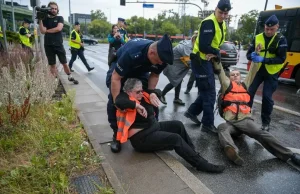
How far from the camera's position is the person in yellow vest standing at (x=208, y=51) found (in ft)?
11.9

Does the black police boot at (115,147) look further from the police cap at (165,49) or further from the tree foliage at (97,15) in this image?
the tree foliage at (97,15)

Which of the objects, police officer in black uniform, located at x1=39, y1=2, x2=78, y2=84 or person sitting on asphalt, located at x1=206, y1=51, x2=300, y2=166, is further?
police officer in black uniform, located at x1=39, y1=2, x2=78, y2=84

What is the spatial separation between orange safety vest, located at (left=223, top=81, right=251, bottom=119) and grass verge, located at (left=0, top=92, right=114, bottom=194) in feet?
6.59

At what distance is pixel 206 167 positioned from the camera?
2.81m

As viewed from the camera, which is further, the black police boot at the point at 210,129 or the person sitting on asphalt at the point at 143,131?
the black police boot at the point at 210,129

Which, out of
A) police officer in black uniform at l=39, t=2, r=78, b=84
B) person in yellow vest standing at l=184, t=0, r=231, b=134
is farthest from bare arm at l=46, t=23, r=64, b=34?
person in yellow vest standing at l=184, t=0, r=231, b=134

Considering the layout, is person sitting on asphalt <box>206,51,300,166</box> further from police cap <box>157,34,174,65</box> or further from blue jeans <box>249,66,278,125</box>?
police cap <box>157,34,174,65</box>

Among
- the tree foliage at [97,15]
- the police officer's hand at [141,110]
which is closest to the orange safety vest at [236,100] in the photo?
the police officer's hand at [141,110]

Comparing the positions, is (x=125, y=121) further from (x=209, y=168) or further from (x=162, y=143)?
(x=209, y=168)

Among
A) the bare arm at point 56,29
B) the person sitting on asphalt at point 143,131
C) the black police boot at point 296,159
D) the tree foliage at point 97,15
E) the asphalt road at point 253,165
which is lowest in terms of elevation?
the asphalt road at point 253,165

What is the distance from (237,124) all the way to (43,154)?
258cm

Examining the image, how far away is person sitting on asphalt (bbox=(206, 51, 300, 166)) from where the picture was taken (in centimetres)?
308

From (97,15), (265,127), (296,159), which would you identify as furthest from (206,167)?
(97,15)

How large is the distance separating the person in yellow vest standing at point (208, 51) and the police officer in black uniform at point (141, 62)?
1.07m
